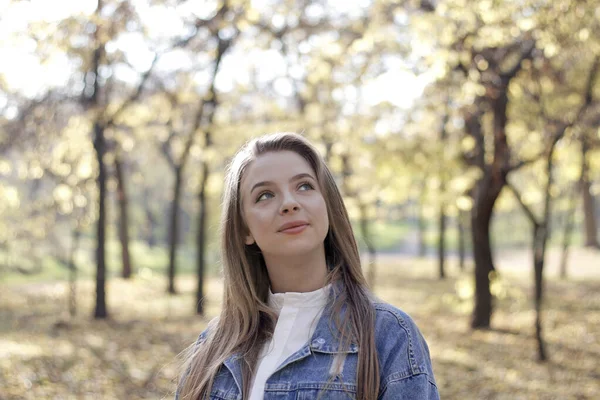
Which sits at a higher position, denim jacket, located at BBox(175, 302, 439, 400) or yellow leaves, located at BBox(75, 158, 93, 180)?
yellow leaves, located at BBox(75, 158, 93, 180)

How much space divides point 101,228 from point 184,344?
323cm

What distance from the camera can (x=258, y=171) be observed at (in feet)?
7.18

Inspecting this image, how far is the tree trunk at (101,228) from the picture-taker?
41.3 feet

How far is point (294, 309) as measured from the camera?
217 centimetres

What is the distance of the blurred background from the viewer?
25.0 feet

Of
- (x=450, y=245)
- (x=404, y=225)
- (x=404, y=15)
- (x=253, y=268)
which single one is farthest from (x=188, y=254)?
(x=253, y=268)

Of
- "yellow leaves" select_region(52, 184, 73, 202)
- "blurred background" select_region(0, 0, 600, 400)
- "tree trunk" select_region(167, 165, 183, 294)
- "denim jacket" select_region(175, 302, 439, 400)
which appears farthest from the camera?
"tree trunk" select_region(167, 165, 183, 294)

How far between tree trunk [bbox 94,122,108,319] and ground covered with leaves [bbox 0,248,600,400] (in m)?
0.42

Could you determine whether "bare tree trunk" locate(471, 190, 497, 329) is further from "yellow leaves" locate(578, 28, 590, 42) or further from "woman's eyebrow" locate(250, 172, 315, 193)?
"woman's eyebrow" locate(250, 172, 315, 193)

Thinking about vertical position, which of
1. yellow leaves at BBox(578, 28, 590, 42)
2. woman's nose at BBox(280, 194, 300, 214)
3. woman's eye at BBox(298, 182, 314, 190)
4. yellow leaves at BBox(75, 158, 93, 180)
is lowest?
woman's nose at BBox(280, 194, 300, 214)

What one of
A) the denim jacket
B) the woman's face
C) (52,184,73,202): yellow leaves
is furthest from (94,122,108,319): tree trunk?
the denim jacket

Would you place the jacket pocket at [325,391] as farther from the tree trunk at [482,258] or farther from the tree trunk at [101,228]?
the tree trunk at [101,228]

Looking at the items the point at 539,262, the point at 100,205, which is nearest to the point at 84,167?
the point at 100,205

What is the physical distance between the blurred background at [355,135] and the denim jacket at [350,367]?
3245mm
